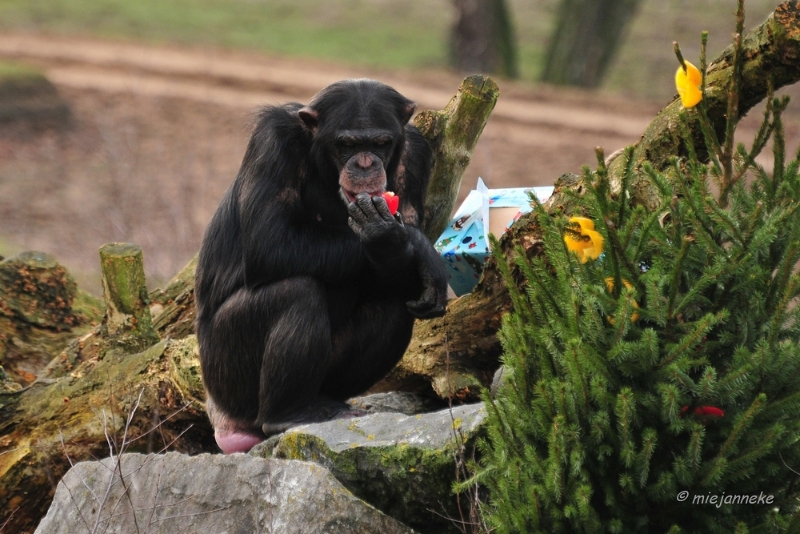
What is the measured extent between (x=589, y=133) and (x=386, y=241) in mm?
14120

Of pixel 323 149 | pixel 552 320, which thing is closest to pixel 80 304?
pixel 323 149

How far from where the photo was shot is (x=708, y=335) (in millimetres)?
3438

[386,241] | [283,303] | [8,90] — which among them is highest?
[386,241]

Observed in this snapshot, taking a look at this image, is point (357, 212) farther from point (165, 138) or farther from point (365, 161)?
point (165, 138)

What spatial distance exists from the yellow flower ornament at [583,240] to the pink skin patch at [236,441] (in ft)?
8.12

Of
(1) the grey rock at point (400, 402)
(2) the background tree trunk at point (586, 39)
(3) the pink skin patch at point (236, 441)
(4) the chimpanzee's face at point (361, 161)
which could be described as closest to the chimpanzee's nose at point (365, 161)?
(4) the chimpanzee's face at point (361, 161)

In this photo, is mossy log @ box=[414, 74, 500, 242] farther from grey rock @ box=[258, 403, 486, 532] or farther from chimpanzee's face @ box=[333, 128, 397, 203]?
grey rock @ box=[258, 403, 486, 532]

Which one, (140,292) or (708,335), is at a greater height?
(708,335)

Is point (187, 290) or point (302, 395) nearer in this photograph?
point (302, 395)

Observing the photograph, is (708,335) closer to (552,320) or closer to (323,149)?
(552,320)

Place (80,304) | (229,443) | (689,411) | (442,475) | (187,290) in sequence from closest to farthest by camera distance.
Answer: (689,411), (442,475), (229,443), (187,290), (80,304)

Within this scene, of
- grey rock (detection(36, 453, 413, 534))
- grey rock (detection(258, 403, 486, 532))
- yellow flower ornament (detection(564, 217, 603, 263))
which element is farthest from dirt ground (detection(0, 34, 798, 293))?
yellow flower ornament (detection(564, 217, 603, 263))

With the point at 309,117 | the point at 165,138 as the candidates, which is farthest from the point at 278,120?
the point at 165,138

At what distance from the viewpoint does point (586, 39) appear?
75.3 feet
